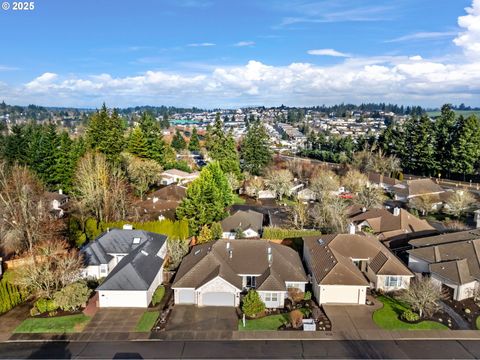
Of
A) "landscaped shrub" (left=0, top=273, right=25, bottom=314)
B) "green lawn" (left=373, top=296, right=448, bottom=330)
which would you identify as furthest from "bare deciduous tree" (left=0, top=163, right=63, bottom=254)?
"green lawn" (left=373, top=296, right=448, bottom=330)

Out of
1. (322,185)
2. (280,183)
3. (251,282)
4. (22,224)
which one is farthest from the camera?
(280,183)

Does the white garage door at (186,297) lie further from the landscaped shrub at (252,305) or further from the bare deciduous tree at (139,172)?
the bare deciduous tree at (139,172)

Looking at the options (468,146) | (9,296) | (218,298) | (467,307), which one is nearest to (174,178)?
(9,296)

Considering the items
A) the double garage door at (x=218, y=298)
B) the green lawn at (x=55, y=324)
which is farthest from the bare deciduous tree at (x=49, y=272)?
the double garage door at (x=218, y=298)

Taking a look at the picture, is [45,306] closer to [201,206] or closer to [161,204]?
[201,206]

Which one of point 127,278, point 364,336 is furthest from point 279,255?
point 127,278

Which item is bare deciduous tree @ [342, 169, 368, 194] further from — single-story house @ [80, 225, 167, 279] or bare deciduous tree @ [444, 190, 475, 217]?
single-story house @ [80, 225, 167, 279]

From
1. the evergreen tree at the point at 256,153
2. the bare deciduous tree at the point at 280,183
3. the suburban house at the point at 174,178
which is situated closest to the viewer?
the bare deciduous tree at the point at 280,183
